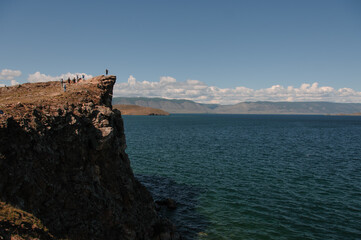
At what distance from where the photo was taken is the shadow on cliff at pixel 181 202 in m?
29.5

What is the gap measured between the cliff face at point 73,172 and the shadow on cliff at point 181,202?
373cm

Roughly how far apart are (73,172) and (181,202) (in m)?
20.7

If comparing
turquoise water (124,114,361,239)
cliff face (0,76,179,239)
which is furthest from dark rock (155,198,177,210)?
cliff face (0,76,179,239)

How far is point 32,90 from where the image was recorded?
107 ft

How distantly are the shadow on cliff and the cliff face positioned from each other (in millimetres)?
3729

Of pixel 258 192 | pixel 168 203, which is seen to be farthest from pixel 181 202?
pixel 258 192

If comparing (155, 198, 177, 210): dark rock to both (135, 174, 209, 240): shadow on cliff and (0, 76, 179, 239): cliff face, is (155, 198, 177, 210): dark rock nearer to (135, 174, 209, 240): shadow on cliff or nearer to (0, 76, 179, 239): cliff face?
(135, 174, 209, 240): shadow on cliff

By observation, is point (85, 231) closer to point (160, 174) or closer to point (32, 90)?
point (32, 90)

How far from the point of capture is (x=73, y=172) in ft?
66.7

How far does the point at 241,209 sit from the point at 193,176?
15.9m

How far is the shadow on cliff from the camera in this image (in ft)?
96.7

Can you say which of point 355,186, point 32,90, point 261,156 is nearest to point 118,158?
point 32,90

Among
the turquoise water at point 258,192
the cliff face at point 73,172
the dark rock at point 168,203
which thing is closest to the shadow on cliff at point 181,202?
the turquoise water at point 258,192

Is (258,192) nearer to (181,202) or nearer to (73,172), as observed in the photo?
(181,202)
